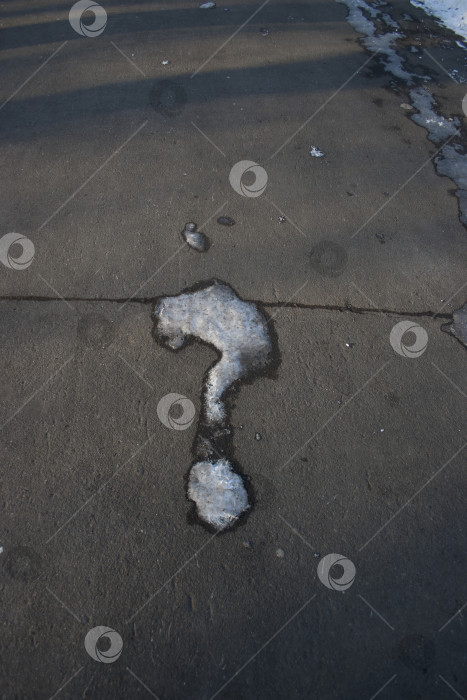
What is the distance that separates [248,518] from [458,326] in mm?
2462

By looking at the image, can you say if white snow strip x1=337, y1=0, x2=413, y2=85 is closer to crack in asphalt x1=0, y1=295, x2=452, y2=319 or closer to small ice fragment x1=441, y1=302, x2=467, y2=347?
small ice fragment x1=441, y1=302, x2=467, y2=347

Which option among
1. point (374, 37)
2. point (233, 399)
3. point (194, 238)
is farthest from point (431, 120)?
point (233, 399)

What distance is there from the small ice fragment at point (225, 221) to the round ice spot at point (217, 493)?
241cm

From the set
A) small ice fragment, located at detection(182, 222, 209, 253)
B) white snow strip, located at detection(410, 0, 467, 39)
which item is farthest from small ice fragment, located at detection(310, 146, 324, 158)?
white snow strip, located at detection(410, 0, 467, 39)

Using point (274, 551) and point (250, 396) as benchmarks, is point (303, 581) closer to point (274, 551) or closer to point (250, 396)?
point (274, 551)

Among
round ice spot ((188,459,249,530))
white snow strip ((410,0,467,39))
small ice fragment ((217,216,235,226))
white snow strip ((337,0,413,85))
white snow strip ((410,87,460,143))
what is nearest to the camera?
round ice spot ((188,459,249,530))

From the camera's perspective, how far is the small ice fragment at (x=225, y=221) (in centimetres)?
446

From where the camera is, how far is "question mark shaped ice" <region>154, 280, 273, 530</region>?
115 inches

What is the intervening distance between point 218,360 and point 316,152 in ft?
10.3

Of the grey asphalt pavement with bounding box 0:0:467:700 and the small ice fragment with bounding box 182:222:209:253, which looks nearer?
the grey asphalt pavement with bounding box 0:0:467:700

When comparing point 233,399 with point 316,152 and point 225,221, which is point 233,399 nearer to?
point 225,221

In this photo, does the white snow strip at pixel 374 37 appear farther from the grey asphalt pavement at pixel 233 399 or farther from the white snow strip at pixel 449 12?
the white snow strip at pixel 449 12

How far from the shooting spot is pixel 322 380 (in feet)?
11.5

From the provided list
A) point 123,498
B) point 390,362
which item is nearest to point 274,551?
point 123,498
